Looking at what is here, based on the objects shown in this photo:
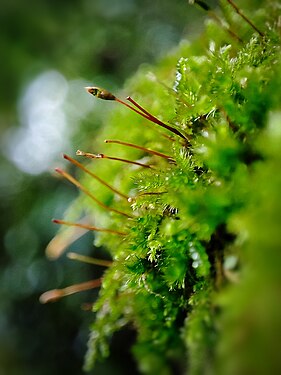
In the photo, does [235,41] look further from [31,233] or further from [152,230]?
[31,233]

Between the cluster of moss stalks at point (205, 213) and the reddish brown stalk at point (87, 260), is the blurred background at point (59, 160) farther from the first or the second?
the cluster of moss stalks at point (205, 213)

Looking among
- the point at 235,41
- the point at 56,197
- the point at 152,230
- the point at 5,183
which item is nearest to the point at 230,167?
the point at 152,230

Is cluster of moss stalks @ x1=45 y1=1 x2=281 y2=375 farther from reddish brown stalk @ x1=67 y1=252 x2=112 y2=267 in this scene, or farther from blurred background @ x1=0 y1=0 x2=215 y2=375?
blurred background @ x1=0 y1=0 x2=215 y2=375

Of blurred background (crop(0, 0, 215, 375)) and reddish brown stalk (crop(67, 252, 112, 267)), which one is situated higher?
blurred background (crop(0, 0, 215, 375))

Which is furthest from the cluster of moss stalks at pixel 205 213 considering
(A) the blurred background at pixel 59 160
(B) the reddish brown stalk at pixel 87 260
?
(A) the blurred background at pixel 59 160

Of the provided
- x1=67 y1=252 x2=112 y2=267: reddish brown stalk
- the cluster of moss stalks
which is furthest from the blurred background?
the cluster of moss stalks

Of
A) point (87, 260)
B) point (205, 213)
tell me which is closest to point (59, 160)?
point (87, 260)

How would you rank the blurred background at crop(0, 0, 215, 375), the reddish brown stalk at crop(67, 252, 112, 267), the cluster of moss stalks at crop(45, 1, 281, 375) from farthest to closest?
1. the blurred background at crop(0, 0, 215, 375)
2. the reddish brown stalk at crop(67, 252, 112, 267)
3. the cluster of moss stalks at crop(45, 1, 281, 375)

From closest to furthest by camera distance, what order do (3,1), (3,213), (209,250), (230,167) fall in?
1. (230,167)
2. (209,250)
3. (3,213)
4. (3,1)
